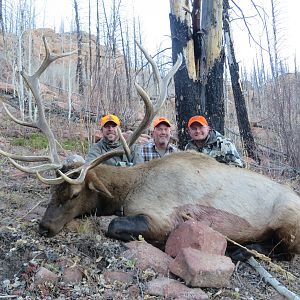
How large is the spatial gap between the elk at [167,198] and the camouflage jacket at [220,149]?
1.36 m

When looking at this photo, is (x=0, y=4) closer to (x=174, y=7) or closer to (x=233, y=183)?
(x=174, y=7)

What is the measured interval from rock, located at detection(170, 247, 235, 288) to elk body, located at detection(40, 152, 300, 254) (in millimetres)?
886

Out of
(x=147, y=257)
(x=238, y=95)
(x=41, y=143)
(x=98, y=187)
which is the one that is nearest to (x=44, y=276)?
(x=147, y=257)

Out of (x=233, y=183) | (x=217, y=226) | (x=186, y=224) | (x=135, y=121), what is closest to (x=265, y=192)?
A: (x=233, y=183)

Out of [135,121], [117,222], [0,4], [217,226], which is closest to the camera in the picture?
[117,222]

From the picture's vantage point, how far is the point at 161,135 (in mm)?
6910

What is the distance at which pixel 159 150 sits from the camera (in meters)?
7.12

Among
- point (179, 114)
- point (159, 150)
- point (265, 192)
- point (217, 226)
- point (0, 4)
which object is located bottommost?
point (217, 226)

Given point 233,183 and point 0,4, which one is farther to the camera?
point 0,4

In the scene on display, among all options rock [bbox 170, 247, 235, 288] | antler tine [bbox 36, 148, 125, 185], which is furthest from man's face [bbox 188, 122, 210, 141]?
rock [bbox 170, 247, 235, 288]

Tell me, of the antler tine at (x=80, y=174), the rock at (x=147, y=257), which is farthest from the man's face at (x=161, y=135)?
the rock at (x=147, y=257)

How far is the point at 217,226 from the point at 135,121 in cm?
629

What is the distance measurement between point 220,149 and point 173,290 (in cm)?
356

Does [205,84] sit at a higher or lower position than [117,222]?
higher
